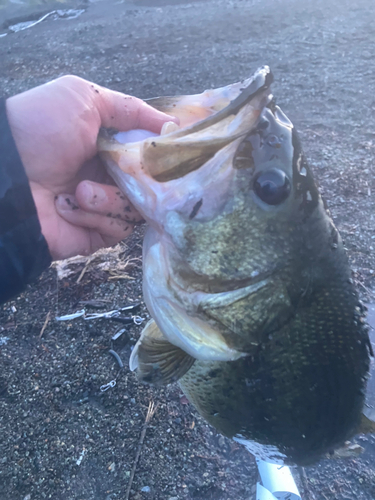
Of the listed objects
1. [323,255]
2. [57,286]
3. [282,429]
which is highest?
[323,255]

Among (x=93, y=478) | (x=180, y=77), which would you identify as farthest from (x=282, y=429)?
(x=180, y=77)

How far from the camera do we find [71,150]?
68.2 inches

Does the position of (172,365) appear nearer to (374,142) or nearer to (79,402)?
(79,402)

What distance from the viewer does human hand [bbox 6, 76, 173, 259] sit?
5.62ft

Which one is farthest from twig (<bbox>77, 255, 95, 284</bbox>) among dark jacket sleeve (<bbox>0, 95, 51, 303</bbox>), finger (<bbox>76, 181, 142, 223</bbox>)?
finger (<bbox>76, 181, 142, 223</bbox>)

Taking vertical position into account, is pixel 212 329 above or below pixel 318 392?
above

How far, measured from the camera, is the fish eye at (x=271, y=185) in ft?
4.66

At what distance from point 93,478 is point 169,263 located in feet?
5.48

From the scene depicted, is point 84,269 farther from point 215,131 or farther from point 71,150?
point 215,131

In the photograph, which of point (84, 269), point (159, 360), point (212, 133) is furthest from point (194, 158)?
point (84, 269)

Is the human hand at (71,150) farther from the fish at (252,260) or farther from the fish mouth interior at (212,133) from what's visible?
the fish mouth interior at (212,133)

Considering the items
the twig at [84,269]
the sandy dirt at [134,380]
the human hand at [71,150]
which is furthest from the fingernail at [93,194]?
the twig at [84,269]

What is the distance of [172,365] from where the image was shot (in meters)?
1.90

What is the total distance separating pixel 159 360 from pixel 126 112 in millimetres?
1172
